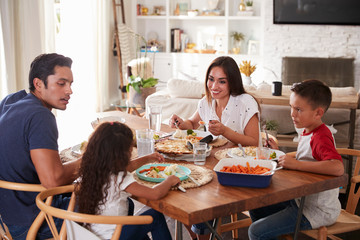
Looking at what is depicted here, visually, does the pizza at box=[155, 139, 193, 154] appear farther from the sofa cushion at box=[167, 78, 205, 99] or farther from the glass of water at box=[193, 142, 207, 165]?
the sofa cushion at box=[167, 78, 205, 99]

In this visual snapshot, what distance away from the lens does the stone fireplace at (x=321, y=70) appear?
6.97 m

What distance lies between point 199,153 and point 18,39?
347 centimetres

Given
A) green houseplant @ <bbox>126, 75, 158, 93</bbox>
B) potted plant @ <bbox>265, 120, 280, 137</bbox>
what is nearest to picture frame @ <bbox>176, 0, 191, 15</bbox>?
green houseplant @ <bbox>126, 75, 158, 93</bbox>

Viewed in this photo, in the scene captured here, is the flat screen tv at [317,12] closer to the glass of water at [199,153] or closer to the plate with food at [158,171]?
the glass of water at [199,153]

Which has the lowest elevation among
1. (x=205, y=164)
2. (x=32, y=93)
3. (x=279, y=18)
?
(x=205, y=164)

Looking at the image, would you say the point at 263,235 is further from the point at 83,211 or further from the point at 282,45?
the point at 282,45

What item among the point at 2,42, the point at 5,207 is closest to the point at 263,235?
the point at 5,207

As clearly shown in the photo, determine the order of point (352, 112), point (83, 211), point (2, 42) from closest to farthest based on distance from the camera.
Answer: point (83, 211), point (352, 112), point (2, 42)

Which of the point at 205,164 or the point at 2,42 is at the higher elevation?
the point at 2,42

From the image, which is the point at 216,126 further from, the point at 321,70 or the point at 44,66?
the point at 321,70

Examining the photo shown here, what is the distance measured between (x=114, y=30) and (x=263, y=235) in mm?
6042

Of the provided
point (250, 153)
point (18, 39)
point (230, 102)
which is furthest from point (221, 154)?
point (18, 39)

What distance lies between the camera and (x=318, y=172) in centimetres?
186

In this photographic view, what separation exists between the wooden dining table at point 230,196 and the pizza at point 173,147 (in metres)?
0.29
